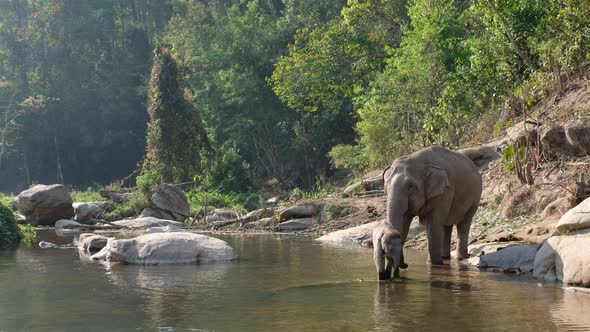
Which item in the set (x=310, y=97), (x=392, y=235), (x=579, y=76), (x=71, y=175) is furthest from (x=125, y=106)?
(x=392, y=235)

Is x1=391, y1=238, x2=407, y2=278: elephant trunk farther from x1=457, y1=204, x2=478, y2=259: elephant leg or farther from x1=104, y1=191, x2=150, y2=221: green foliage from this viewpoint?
x1=104, y1=191, x2=150, y2=221: green foliage

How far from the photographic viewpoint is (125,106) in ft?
212

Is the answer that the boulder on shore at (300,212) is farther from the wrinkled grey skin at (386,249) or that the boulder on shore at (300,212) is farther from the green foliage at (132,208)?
the wrinkled grey skin at (386,249)

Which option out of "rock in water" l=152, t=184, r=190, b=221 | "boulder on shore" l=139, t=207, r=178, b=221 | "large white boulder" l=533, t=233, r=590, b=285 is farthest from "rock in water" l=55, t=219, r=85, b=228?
"large white boulder" l=533, t=233, r=590, b=285

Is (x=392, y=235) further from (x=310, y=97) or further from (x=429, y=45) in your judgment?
(x=310, y=97)

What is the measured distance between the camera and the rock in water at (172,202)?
30.9 metres

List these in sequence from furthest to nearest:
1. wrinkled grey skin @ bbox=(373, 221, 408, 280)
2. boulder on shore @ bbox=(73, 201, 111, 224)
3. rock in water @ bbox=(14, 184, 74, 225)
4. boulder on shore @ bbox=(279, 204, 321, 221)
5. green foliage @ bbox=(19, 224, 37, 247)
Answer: boulder on shore @ bbox=(73, 201, 111, 224), rock in water @ bbox=(14, 184, 74, 225), boulder on shore @ bbox=(279, 204, 321, 221), green foliage @ bbox=(19, 224, 37, 247), wrinkled grey skin @ bbox=(373, 221, 408, 280)

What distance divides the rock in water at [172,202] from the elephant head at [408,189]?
60.1ft

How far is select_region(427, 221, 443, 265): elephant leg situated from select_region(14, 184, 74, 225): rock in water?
18506 millimetres

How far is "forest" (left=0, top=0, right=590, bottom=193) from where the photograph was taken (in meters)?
25.5

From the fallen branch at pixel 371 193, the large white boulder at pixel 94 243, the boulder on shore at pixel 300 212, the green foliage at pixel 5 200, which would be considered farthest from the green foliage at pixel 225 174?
the large white boulder at pixel 94 243

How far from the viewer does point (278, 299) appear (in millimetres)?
10797

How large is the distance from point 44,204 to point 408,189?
1907cm

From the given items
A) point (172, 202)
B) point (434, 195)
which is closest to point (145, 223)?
point (172, 202)
